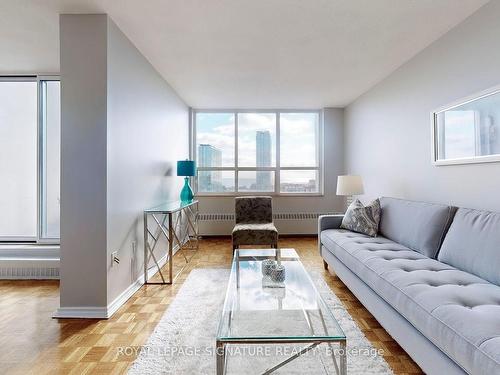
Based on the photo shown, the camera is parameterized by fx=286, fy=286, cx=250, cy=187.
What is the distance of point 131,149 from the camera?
276 centimetres

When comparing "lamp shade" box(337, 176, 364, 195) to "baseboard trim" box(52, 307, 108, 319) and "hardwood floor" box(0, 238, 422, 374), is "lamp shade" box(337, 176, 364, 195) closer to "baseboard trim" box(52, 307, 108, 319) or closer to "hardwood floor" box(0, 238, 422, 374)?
"hardwood floor" box(0, 238, 422, 374)

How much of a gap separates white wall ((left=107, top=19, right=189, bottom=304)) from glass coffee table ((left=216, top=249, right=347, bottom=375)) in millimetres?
1063

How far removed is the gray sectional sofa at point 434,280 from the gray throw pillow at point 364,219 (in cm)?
11

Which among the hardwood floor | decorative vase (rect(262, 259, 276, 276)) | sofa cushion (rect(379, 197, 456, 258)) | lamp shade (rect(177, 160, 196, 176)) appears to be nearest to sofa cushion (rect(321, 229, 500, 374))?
sofa cushion (rect(379, 197, 456, 258))

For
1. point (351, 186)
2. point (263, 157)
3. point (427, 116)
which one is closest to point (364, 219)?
point (351, 186)

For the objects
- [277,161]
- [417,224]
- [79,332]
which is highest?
[277,161]

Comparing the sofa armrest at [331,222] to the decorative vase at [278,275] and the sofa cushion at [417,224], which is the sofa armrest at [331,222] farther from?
the decorative vase at [278,275]

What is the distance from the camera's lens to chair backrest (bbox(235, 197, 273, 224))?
14.2 feet

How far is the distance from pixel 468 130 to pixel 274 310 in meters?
2.17

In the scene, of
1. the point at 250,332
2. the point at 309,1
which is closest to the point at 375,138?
the point at 309,1

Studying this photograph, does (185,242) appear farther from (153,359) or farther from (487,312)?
(487,312)

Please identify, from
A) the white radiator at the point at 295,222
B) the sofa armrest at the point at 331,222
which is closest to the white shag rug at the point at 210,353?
the sofa armrest at the point at 331,222

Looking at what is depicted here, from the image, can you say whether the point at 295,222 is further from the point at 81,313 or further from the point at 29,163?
the point at 29,163

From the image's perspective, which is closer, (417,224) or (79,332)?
(79,332)
